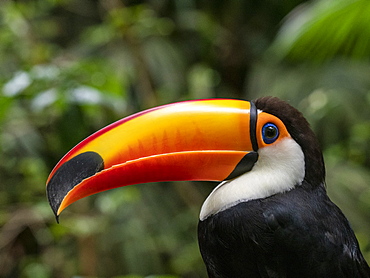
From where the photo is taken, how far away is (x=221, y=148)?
120 cm

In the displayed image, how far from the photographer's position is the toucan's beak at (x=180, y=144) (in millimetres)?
1137

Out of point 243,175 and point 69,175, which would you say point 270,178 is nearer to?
point 243,175

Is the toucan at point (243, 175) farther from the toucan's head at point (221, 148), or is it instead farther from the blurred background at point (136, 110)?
the blurred background at point (136, 110)

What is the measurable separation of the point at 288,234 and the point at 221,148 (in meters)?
0.27

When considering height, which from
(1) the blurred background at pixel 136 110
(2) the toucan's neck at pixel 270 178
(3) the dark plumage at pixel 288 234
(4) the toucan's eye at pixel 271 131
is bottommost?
(1) the blurred background at pixel 136 110

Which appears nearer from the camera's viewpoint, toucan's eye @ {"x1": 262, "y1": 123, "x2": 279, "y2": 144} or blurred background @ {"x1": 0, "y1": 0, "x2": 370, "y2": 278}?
toucan's eye @ {"x1": 262, "y1": 123, "x2": 279, "y2": 144}

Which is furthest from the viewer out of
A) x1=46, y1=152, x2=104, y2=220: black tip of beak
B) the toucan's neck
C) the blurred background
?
the blurred background

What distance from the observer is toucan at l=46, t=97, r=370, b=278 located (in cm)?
110

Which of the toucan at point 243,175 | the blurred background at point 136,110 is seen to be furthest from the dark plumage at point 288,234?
the blurred background at point 136,110

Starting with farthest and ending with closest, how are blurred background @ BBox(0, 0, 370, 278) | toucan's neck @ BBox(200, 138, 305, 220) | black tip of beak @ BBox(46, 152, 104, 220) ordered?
blurred background @ BBox(0, 0, 370, 278), toucan's neck @ BBox(200, 138, 305, 220), black tip of beak @ BBox(46, 152, 104, 220)

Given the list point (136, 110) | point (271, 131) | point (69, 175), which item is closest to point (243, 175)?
point (271, 131)

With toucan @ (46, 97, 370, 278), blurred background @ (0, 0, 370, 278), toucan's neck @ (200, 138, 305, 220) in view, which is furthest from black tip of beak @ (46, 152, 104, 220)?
blurred background @ (0, 0, 370, 278)

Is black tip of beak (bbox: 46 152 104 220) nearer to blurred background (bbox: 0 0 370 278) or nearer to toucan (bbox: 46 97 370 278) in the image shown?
toucan (bbox: 46 97 370 278)

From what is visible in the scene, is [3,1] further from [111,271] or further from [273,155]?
[273,155]
